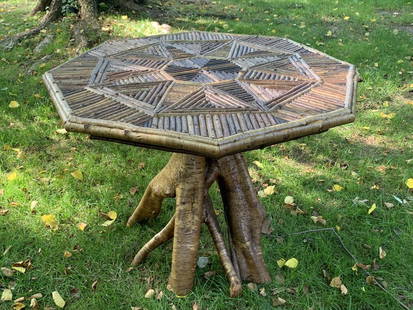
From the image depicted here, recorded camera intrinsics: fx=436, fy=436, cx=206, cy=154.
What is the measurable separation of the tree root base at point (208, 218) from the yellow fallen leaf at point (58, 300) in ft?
1.36

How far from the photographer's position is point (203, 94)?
1.85 m

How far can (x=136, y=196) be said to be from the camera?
3002mm

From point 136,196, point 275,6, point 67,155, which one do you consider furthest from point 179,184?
point 275,6

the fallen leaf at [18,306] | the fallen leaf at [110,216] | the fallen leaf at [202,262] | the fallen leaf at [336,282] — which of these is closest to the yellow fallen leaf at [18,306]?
the fallen leaf at [18,306]

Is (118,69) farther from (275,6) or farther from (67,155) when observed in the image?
→ (275,6)

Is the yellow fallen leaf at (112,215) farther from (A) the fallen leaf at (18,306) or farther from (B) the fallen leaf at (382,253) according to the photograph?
(B) the fallen leaf at (382,253)

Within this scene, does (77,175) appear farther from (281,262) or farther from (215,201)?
(281,262)

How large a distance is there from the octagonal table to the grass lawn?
18cm

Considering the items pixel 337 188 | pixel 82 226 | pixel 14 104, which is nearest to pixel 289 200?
pixel 337 188

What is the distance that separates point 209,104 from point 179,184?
476mm

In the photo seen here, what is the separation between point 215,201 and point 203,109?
4.50 feet

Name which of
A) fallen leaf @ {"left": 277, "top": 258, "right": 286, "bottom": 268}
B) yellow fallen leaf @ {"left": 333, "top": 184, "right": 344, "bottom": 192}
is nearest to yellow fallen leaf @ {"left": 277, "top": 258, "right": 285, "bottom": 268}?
fallen leaf @ {"left": 277, "top": 258, "right": 286, "bottom": 268}

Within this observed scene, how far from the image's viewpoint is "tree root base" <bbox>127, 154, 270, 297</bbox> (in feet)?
6.70

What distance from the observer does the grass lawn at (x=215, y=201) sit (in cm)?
229
